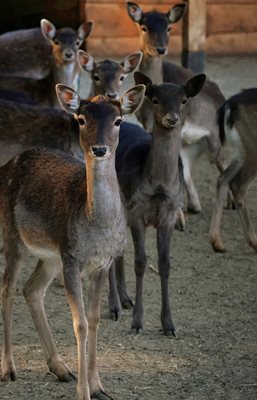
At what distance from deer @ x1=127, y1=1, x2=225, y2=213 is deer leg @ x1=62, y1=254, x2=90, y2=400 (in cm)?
444

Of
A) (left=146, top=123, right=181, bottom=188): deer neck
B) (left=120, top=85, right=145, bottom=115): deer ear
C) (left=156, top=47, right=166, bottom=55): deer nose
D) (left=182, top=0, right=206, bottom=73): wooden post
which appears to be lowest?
(left=182, top=0, right=206, bottom=73): wooden post

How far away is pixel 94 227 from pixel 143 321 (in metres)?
1.58

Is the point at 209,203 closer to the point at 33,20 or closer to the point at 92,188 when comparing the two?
the point at 92,188

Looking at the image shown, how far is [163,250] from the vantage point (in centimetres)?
712

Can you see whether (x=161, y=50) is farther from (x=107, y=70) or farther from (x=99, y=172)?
(x=99, y=172)

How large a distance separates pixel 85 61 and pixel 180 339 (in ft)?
10.1

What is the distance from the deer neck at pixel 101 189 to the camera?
5598mm

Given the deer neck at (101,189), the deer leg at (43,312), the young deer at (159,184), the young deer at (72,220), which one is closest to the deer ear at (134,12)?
the young deer at (159,184)

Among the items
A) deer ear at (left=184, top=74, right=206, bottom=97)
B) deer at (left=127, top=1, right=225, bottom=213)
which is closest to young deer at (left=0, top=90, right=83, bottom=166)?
deer ear at (left=184, top=74, right=206, bottom=97)

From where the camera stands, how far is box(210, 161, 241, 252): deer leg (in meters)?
8.95

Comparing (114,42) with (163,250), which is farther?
(114,42)

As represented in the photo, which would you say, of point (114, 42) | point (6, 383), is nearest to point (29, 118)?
point (6, 383)

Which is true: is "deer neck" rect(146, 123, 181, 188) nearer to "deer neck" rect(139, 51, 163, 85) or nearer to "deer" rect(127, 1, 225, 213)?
"deer" rect(127, 1, 225, 213)

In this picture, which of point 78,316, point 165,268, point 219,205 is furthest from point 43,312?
point 219,205
